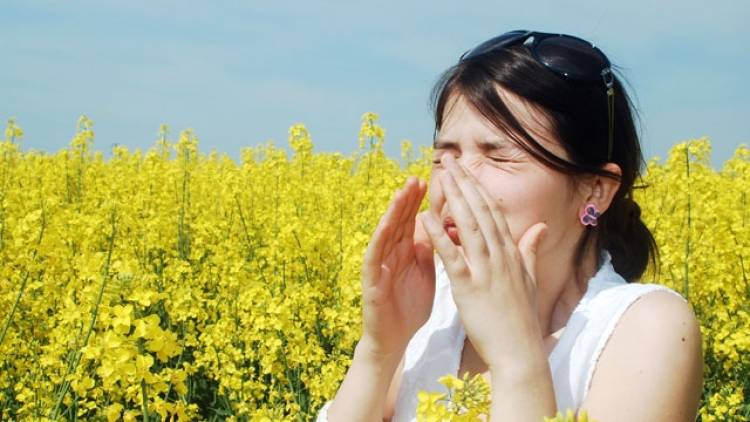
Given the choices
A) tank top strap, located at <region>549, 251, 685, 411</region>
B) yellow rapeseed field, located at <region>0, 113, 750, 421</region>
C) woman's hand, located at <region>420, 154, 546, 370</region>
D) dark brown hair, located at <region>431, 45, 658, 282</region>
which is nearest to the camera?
woman's hand, located at <region>420, 154, 546, 370</region>


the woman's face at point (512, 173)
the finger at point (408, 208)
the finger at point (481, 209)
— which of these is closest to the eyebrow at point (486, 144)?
the woman's face at point (512, 173)

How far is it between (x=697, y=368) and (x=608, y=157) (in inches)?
16.2

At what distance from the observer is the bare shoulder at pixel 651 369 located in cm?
118

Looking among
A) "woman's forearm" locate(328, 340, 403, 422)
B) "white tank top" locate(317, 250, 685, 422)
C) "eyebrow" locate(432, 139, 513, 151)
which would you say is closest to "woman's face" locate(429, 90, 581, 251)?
"eyebrow" locate(432, 139, 513, 151)

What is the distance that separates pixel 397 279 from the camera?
1.45 metres

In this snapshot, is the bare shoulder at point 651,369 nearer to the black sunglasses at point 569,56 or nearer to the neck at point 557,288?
the neck at point 557,288

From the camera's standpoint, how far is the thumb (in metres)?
1.19

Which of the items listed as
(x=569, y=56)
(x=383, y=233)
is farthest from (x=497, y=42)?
(x=383, y=233)

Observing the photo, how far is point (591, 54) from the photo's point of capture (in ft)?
4.76

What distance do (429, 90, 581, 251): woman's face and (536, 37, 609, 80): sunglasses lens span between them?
0.08 m

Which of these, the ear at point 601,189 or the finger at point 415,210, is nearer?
the finger at point 415,210

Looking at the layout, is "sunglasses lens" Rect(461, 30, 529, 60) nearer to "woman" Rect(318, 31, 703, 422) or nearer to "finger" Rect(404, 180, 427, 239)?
"woman" Rect(318, 31, 703, 422)

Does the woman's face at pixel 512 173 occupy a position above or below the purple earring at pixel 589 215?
above

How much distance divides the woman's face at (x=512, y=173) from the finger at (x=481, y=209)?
6.4 inches
